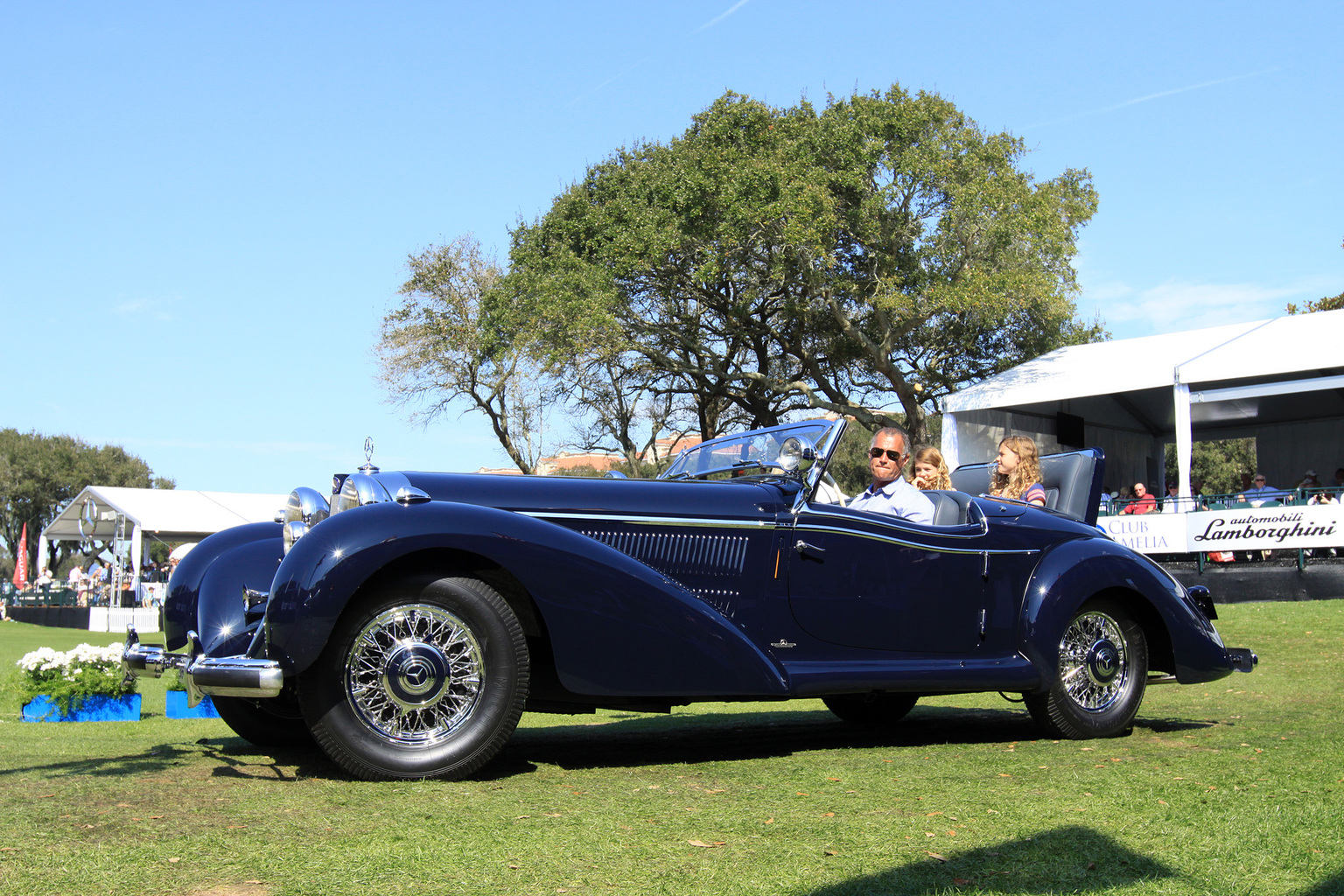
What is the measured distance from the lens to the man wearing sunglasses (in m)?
5.86

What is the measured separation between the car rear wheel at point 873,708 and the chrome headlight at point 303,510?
3.28 metres

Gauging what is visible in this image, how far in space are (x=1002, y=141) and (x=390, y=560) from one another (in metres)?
23.9

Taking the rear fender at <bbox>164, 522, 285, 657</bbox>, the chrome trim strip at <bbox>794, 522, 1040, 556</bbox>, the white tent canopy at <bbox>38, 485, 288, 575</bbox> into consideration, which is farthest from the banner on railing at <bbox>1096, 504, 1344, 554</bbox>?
the white tent canopy at <bbox>38, 485, 288, 575</bbox>

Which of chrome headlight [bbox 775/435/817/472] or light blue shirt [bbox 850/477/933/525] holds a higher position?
chrome headlight [bbox 775/435/817/472]

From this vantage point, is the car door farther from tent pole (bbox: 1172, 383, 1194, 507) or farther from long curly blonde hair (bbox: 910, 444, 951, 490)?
tent pole (bbox: 1172, 383, 1194, 507)

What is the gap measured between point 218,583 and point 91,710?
388cm

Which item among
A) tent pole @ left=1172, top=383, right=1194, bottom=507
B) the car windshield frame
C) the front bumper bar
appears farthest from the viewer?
tent pole @ left=1172, top=383, right=1194, bottom=507

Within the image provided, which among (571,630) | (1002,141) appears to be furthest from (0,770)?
(1002,141)

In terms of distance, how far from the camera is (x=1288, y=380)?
68.7 feet

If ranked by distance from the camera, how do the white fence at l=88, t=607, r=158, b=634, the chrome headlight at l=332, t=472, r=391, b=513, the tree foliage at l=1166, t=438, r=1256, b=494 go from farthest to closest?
the tree foliage at l=1166, t=438, r=1256, b=494 < the white fence at l=88, t=607, r=158, b=634 < the chrome headlight at l=332, t=472, r=391, b=513

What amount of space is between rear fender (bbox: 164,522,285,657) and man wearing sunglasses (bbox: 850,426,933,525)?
3.18 m

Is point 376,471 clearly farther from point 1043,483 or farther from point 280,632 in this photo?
point 1043,483

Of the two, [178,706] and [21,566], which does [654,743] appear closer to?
[178,706]

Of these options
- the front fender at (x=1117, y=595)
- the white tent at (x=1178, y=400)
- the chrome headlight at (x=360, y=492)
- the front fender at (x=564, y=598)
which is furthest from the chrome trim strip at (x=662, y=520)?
the white tent at (x=1178, y=400)
